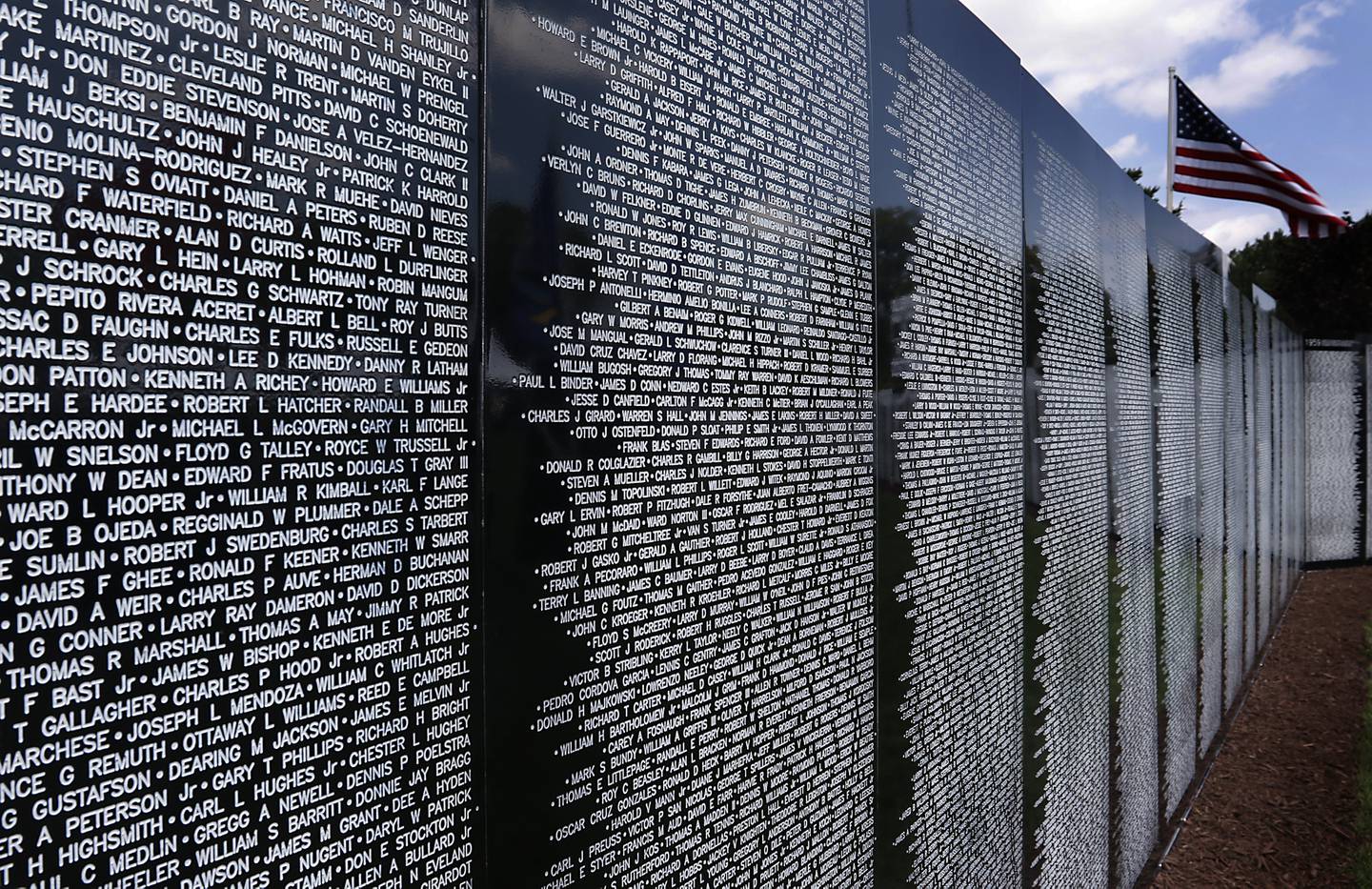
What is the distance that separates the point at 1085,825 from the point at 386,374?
5.25 m

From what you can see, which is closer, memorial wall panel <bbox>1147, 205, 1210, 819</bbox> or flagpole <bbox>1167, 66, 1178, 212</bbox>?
memorial wall panel <bbox>1147, 205, 1210, 819</bbox>

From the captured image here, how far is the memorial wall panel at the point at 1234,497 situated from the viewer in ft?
32.7

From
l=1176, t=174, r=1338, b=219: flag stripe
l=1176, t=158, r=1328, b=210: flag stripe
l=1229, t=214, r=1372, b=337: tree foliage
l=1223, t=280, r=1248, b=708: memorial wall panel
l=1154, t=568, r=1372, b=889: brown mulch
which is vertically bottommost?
l=1154, t=568, r=1372, b=889: brown mulch

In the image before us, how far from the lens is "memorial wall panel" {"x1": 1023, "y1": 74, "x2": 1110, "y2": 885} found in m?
4.68

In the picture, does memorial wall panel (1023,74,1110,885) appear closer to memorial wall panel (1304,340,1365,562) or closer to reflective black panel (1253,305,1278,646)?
reflective black panel (1253,305,1278,646)

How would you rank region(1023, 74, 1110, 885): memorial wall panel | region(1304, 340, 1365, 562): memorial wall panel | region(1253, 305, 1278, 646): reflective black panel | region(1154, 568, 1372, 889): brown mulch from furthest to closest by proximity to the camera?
1. region(1304, 340, 1365, 562): memorial wall panel
2. region(1253, 305, 1278, 646): reflective black panel
3. region(1154, 568, 1372, 889): brown mulch
4. region(1023, 74, 1110, 885): memorial wall panel

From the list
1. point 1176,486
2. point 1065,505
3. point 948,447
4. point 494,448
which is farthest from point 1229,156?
point 494,448

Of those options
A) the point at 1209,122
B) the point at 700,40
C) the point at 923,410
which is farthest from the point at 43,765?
the point at 1209,122

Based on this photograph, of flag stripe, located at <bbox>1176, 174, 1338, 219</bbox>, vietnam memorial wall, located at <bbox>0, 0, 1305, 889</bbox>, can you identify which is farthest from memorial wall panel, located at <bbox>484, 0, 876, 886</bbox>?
flag stripe, located at <bbox>1176, 174, 1338, 219</bbox>

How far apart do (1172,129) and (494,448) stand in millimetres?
10345

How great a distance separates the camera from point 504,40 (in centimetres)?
186

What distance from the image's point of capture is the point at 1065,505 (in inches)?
200

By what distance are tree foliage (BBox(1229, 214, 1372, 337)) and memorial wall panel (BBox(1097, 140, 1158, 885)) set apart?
1595 centimetres

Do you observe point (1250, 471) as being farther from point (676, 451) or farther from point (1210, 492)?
point (676, 451)
